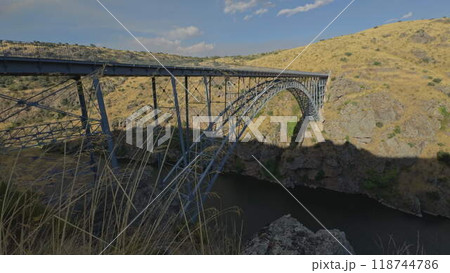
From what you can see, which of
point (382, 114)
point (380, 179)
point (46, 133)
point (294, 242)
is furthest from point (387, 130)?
point (46, 133)

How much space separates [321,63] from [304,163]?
27.2 metres

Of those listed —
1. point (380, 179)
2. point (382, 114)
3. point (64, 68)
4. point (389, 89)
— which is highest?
point (64, 68)

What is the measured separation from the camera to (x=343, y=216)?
86.8 ft

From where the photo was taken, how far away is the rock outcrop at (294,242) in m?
12.9

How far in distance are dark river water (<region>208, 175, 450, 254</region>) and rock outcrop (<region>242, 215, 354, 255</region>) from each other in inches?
273

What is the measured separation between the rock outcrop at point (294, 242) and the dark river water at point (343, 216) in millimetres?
6946

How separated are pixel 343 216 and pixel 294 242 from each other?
594 inches

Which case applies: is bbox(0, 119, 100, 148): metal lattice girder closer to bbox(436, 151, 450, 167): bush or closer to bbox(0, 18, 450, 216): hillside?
bbox(0, 18, 450, 216): hillside

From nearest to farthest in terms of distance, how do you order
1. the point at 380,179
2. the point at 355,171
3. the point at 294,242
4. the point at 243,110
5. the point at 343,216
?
the point at 294,242
the point at 243,110
the point at 343,216
the point at 380,179
the point at 355,171

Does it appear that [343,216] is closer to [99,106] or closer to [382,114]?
[382,114]

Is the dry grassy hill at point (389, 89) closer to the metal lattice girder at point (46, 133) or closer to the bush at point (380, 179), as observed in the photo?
the bush at point (380, 179)

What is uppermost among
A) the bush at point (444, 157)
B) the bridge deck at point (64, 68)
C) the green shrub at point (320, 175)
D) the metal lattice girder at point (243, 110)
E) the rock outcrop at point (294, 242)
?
the bridge deck at point (64, 68)

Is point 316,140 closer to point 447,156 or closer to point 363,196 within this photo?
point 363,196

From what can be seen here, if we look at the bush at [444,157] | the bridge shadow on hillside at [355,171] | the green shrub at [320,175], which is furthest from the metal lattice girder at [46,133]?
the bush at [444,157]
